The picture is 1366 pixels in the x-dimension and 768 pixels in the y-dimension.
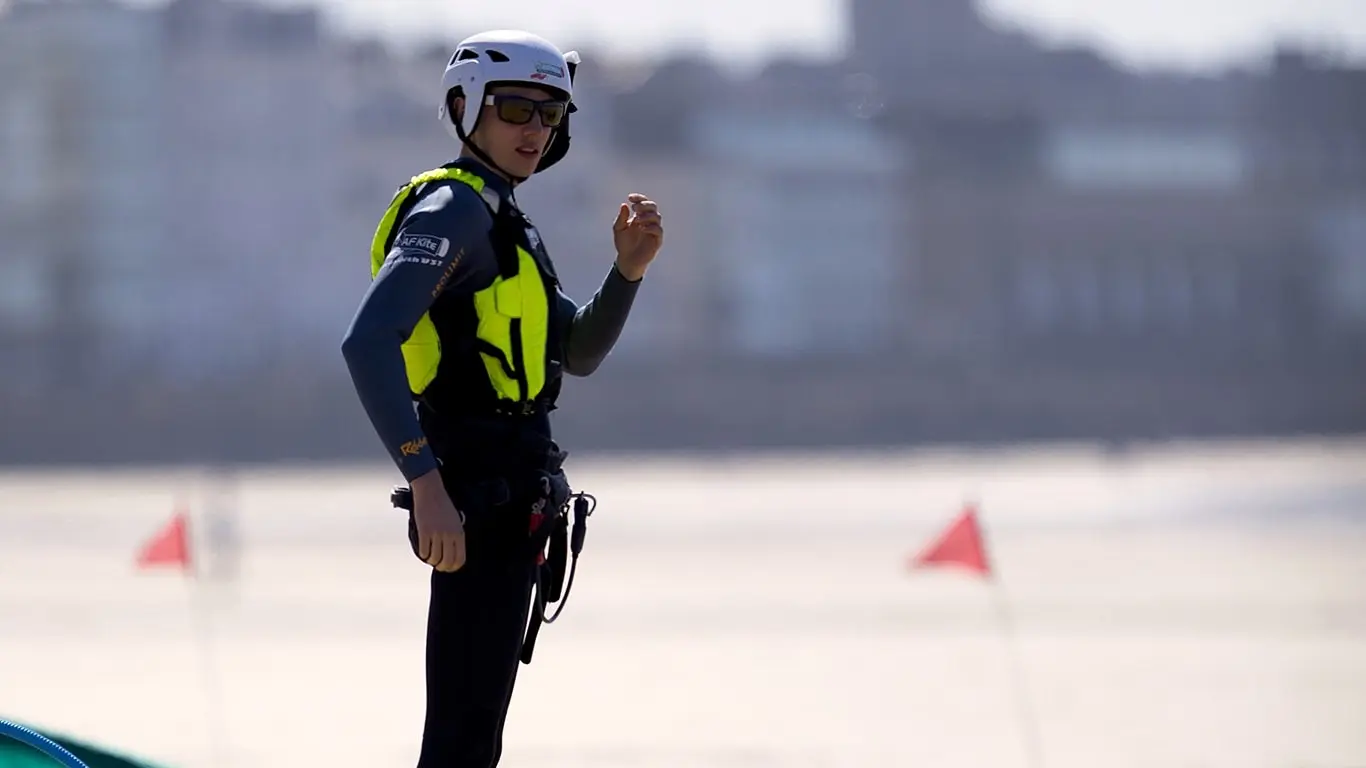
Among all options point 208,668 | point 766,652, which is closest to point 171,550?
point 208,668

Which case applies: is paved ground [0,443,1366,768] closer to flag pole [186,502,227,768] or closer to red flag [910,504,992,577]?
flag pole [186,502,227,768]

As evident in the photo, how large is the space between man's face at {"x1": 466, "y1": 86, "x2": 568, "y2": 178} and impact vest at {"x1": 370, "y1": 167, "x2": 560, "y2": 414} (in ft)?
0.30

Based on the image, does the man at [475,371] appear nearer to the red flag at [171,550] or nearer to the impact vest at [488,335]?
the impact vest at [488,335]

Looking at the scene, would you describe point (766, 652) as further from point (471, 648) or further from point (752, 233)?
point (752, 233)

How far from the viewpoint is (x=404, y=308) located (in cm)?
362

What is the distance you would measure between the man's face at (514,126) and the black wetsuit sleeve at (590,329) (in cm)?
27

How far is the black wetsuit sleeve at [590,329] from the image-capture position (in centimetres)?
415

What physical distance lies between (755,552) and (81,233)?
6752 cm

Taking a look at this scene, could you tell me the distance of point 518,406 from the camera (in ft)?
12.8

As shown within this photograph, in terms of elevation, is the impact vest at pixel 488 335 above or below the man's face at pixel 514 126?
below

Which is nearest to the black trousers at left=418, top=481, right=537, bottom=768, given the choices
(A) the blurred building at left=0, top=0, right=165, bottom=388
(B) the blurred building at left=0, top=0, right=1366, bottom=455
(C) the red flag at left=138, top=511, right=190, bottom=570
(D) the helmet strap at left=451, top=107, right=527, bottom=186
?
(D) the helmet strap at left=451, top=107, right=527, bottom=186

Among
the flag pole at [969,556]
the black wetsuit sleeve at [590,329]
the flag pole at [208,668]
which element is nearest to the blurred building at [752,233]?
the flag pole at [208,668]

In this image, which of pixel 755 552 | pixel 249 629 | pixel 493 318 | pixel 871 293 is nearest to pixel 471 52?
pixel 493 318

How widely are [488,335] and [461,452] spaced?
0.62 ft
